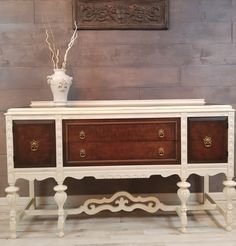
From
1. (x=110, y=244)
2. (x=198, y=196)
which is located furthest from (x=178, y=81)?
(x=110, y=244)

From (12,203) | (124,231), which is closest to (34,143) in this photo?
(12,203)

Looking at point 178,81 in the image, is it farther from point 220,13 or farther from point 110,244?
point 110,244

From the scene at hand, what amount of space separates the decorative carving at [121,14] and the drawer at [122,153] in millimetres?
927

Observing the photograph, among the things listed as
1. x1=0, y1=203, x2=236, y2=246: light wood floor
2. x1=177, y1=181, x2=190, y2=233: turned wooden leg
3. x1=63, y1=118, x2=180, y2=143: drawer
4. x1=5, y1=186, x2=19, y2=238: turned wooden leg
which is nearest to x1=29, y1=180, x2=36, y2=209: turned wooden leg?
x1=0, y1=203, x2=236, y2=246: light wood floor

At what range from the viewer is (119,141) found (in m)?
2.07

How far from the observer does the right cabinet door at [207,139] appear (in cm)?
208

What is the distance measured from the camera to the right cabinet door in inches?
81.8

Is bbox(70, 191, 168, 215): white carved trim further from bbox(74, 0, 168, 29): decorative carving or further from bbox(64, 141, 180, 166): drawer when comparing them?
bbox(74, 0, 168, 29): decorative carving

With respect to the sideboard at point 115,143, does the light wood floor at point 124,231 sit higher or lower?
lower

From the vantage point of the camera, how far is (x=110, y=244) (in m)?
1.98

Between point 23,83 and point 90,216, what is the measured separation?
1.06 metres

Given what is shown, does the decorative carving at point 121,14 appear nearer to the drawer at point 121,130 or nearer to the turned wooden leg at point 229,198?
the drawer at point 121,130

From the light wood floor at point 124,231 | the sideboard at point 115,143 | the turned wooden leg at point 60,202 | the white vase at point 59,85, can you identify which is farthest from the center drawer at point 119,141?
the light wood floor at point 124,231

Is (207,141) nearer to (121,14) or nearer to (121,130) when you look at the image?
(121,130)
